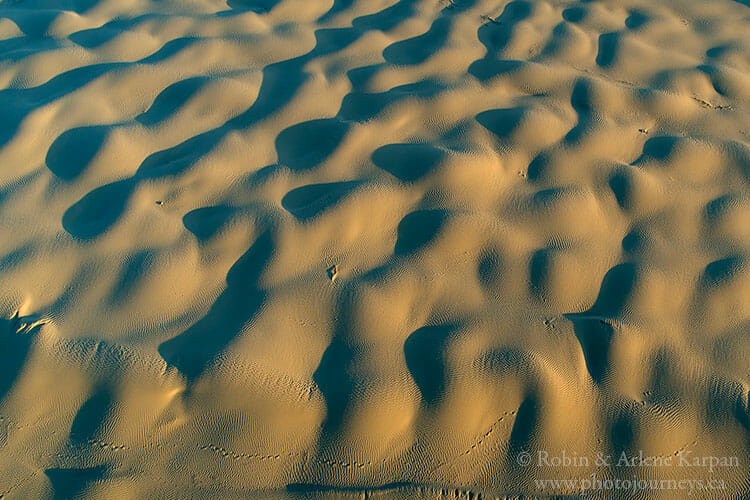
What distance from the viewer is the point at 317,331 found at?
1.57 m

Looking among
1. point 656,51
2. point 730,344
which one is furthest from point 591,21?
point 730,344

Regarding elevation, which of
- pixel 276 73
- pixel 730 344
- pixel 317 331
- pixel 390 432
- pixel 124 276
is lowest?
pixel 730 344

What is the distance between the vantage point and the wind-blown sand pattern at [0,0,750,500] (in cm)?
139

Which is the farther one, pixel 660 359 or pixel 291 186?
pixel 291 186

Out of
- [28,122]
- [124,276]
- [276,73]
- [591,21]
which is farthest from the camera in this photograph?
[591,21]

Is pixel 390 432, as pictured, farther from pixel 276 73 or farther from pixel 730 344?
pixel 276 73

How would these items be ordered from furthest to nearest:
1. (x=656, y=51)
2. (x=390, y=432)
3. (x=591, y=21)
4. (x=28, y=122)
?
1. (x=591, y=21)
2. (x=656, y=51)
3. (x=28, y=122)
4. (x=390, y=432)

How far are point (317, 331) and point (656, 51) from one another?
2352mm

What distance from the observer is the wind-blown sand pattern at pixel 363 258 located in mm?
1395

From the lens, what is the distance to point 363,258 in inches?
68.6

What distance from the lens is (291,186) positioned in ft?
6.40

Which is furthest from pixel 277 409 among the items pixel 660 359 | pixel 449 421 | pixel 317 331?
pixel 660 359

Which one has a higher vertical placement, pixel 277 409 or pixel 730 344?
pixel 277 409

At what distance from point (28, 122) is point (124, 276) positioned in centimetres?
99
